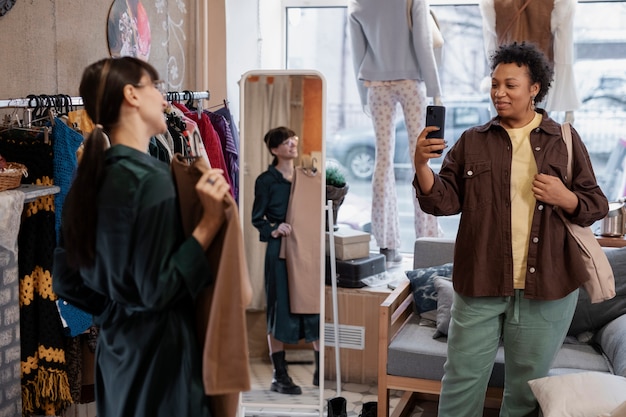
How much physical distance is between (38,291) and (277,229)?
2.92 feet

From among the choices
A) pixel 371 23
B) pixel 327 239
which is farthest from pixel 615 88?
pixel 327 239

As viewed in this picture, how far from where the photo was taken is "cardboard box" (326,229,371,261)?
3.91 meters

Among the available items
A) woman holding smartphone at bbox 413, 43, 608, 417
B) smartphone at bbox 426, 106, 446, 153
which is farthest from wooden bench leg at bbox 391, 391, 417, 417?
smartphone at bbox 426, 106, 446, 153

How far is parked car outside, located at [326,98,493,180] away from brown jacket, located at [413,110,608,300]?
222 centimetres

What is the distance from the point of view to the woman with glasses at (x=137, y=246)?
1.52 metres

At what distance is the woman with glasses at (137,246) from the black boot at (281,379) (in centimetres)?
145

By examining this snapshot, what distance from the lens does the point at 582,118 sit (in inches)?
181

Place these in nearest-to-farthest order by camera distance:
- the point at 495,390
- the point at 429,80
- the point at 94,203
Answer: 1. the point at 94,203
2. the point at 495,390
3. the point at 429,80

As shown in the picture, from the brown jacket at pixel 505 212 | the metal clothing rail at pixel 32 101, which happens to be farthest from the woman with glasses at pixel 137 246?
the brown jacket at pixel 505 212

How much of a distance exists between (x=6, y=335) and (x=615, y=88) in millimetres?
3521

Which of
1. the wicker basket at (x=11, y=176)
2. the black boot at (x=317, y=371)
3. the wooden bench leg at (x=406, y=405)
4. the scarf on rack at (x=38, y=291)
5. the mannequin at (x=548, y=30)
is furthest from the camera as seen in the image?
the mannequin at (x=548, y=30)

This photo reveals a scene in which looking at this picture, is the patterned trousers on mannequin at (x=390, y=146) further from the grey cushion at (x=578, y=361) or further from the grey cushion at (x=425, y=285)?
the grey cushion at (x=578, y=361)

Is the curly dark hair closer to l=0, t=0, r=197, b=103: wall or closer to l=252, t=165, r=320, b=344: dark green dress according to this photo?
l=252, t=165, r=320, b=344: dark green dress

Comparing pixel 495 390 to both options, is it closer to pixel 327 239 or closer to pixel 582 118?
pixel 327 239
